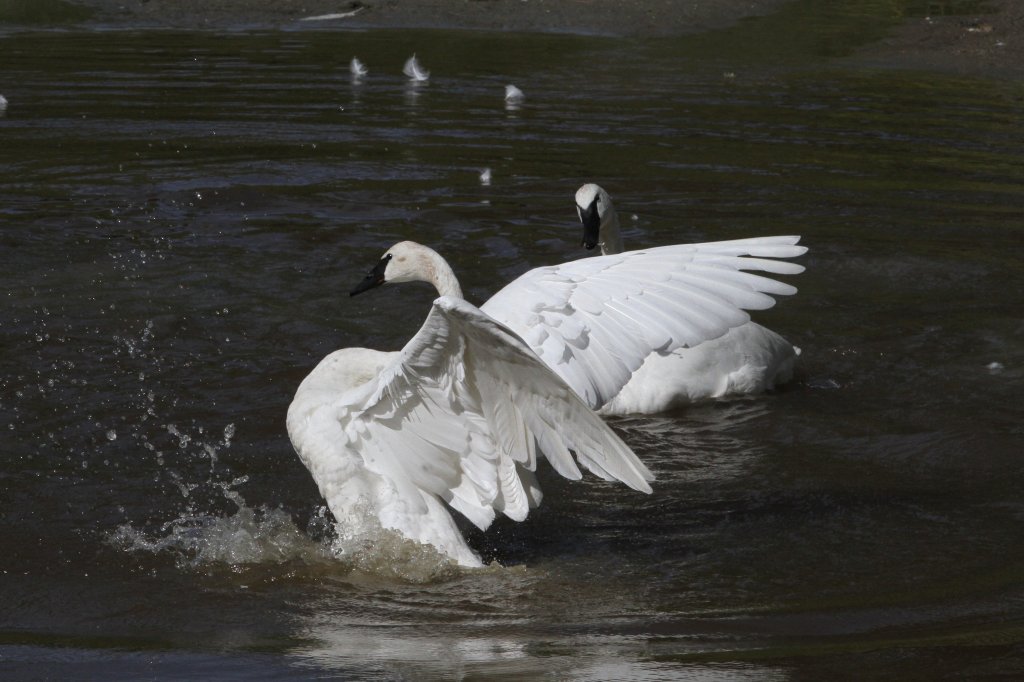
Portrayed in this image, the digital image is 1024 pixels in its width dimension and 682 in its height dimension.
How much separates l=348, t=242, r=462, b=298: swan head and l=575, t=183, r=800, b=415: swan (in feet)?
3.45

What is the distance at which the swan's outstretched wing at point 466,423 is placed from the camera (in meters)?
4.61

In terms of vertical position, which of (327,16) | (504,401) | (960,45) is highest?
(327,16)

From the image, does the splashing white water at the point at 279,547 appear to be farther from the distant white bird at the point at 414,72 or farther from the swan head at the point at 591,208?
the distant white bird at the point at 414,72

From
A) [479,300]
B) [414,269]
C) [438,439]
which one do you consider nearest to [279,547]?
[438,439]

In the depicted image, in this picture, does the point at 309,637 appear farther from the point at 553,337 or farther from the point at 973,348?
the point at 973,348

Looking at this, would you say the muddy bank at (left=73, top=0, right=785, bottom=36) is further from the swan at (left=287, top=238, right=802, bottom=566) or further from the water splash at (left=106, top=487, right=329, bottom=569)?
the water splash at (left=106, top=487, right=329, bottom=569)

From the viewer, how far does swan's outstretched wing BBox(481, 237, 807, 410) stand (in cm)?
503

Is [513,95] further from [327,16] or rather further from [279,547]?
[279,547]

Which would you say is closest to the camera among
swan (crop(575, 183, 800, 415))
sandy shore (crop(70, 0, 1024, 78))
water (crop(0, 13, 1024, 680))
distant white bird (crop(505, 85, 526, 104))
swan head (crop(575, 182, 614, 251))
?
water (crop(0, 13, 1024, 680))

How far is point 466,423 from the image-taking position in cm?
510

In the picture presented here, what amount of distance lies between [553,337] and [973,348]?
3.10 metres

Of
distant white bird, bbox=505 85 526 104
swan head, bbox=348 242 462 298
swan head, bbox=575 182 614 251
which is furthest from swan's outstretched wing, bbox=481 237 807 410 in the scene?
distant white bird, bbox=505 85 526 104

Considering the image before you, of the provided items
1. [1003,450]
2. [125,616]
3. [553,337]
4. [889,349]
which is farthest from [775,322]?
[125,616]

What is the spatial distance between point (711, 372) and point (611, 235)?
1378 mm
